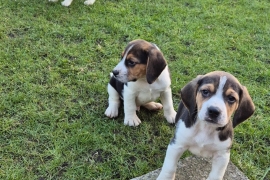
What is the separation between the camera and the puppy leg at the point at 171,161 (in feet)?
14.1

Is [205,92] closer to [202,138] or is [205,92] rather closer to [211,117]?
[211,117]

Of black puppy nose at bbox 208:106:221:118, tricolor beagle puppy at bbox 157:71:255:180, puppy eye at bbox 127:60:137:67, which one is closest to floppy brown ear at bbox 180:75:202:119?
tricolor beagle puppy at bbox 157:71:255:180

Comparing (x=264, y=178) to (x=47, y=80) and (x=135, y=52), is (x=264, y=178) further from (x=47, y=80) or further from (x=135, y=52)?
(x=47, y=80)

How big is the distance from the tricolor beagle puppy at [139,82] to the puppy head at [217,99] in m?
0.95

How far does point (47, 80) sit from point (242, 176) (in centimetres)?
336

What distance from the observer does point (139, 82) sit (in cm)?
516

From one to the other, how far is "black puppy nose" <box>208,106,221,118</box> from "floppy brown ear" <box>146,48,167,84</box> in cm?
132

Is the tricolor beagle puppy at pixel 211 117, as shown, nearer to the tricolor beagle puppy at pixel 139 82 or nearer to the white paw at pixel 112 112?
the tricolor beagle puppy at pixel 139 82

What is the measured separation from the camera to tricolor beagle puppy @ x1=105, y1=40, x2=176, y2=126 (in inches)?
193

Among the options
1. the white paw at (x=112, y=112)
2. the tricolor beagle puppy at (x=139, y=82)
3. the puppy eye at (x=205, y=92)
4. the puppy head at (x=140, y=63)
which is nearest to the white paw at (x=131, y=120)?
the tricolor beagle puppy at (x=139, y=82)

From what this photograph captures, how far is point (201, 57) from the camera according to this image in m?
7.09

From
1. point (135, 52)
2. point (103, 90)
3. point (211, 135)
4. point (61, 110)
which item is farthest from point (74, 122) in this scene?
point (211, 135)

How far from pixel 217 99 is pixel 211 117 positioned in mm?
184

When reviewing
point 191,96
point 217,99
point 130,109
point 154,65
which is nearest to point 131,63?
point 154,65
